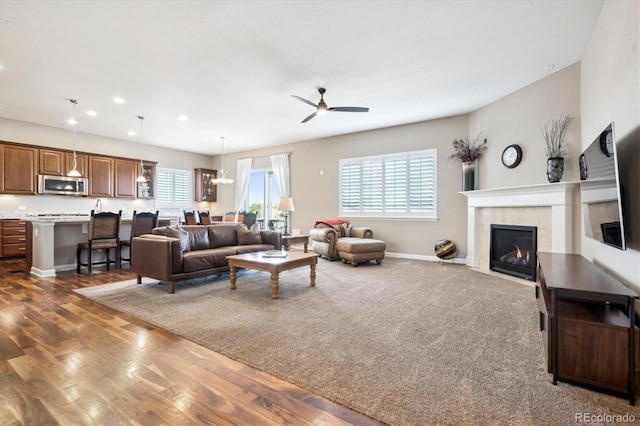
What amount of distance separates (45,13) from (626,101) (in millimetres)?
5132

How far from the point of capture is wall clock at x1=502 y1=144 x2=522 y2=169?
4766 mm

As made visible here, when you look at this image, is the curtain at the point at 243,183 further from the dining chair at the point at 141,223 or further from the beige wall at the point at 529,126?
the beige wall at the point at 529,126

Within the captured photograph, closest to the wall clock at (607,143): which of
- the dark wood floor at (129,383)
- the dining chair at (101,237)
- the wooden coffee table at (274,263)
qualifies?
the dark wood floor at (129,383)

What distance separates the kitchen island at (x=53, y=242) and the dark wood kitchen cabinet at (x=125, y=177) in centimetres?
264

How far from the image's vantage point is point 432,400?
1.67m

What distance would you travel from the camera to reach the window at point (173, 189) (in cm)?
897

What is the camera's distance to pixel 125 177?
7.96 metres

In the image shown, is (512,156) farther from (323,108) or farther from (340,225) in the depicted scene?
(340,225)

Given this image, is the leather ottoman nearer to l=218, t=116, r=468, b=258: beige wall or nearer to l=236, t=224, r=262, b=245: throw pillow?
l=218, t=116, r=468, b=258: beige wall

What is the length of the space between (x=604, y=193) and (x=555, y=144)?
229cm

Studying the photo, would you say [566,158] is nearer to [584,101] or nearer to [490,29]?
[584,101]

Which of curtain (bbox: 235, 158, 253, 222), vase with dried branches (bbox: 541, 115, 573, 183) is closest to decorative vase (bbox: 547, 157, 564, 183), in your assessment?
vase with dried branches (bbox: 541, 115, 573, 183)

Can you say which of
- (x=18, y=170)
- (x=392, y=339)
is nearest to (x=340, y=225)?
(x=392, y=339)

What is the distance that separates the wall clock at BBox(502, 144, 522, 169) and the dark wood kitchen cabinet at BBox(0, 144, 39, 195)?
30.6 feet
